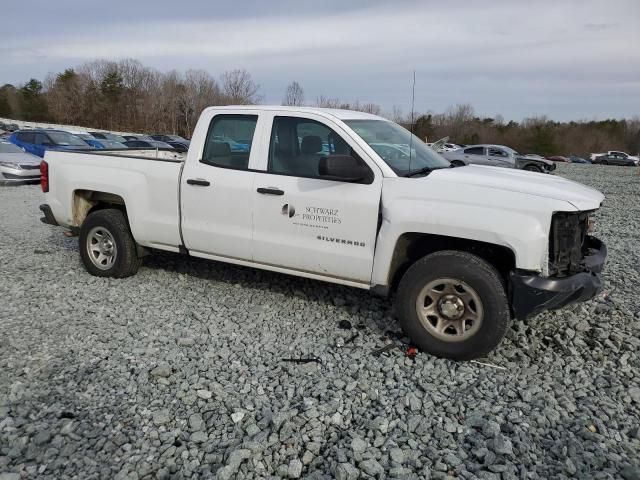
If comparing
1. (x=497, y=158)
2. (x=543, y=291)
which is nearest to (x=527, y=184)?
(x=543, y=291)

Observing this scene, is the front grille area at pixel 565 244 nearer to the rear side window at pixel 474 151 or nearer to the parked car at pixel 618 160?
the rear side window at pixel 474 151

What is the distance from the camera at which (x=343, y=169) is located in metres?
4.07

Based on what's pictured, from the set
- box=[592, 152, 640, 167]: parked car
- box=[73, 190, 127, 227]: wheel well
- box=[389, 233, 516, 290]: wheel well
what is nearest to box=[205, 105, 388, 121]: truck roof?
box=[389, 233, 516, 290]: wheel well

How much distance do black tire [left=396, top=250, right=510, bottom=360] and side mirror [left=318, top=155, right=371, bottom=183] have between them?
0.86m

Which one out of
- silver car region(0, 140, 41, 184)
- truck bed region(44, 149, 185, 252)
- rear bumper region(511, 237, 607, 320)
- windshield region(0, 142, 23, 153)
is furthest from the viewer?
windshield region(0, 142, 23, 153)

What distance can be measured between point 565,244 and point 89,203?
5.14 meters

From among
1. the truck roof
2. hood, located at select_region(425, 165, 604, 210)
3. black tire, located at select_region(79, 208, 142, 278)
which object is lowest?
black tire, located at select_region(79, 208, 142, 278)

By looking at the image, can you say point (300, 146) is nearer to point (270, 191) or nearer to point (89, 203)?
point (270, 191)

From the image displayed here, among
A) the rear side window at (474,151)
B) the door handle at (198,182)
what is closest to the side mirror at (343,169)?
the door handle at (198,182)

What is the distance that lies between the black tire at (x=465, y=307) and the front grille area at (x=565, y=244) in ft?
1.48

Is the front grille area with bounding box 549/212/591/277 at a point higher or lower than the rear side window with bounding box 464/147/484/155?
lower

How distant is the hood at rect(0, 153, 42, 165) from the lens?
1538 cm

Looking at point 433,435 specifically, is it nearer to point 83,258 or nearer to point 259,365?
point 259,365

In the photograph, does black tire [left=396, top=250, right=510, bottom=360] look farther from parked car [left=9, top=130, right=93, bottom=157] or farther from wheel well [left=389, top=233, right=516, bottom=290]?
parked car [left=9, top=130, right=93, bottom=157]
